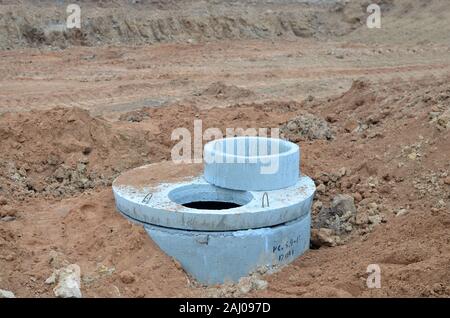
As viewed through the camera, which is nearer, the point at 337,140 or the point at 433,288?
the point at 433,288

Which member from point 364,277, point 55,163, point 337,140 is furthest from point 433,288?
point 55,163

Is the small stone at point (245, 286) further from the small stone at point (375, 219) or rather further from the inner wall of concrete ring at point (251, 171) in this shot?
the small stone at point (375, 219)

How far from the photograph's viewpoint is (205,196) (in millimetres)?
7285

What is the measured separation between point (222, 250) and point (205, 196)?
1.14 meters

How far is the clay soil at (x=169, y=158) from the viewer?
5.90 m

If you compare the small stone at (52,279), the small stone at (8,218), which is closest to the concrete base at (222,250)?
the small stone at (52,279)

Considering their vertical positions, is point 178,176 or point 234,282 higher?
point 178,176

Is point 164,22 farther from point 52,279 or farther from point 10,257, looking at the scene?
point 52,279

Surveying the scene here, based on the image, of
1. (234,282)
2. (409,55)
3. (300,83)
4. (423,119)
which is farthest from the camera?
(409,55)

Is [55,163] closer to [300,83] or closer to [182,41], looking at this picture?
[300,83]

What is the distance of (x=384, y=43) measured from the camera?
21000 millimetres

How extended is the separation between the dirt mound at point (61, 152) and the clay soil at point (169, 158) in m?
0.02

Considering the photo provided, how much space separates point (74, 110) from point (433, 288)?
5.75 metres

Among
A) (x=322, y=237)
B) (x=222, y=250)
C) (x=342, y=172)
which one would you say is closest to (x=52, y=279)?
(x=222, y=250)
